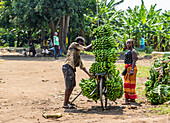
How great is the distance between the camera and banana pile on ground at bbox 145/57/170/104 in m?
6.77

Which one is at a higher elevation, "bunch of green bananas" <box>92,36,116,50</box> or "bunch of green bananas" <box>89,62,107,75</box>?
"bunch of green bananas" <box>92,36,116,50</box>

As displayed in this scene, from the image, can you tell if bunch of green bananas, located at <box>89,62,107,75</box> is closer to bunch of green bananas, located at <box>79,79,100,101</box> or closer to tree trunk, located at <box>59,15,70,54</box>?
bunch of green bananas, located at <box>79,79,100,101</box>

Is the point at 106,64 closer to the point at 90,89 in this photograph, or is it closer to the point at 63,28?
the point at 90,89

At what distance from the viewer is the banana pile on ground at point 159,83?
22.2 ft

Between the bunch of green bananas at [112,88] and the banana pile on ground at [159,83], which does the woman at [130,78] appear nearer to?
the banana pile on ground at [159,83]

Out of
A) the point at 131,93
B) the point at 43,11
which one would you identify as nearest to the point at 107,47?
the point at 131,93

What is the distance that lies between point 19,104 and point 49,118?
178cm

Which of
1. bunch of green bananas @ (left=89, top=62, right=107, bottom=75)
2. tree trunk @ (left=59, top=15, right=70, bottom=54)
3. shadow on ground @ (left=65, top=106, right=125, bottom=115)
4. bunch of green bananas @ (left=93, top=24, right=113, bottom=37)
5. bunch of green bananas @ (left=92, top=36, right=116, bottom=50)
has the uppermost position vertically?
tree trunk @ (left=59, top=15, right=70, bottom=54)

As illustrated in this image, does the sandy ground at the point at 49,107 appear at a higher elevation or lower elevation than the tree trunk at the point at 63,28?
lower

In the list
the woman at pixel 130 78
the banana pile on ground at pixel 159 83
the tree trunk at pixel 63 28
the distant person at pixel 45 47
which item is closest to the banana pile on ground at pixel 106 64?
the woman at pixel 130 78

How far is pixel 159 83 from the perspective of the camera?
23.3ft

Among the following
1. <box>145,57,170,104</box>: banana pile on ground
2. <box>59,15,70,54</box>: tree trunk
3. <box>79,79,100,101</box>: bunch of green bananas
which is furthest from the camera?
<box>59,15,70,54</box>: tree trunk

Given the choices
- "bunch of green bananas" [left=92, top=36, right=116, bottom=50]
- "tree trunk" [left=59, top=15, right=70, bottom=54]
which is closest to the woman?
"bunch of green bananas" [left=92, top=36, right=116, bottom=50]

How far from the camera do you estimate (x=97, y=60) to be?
634cm
